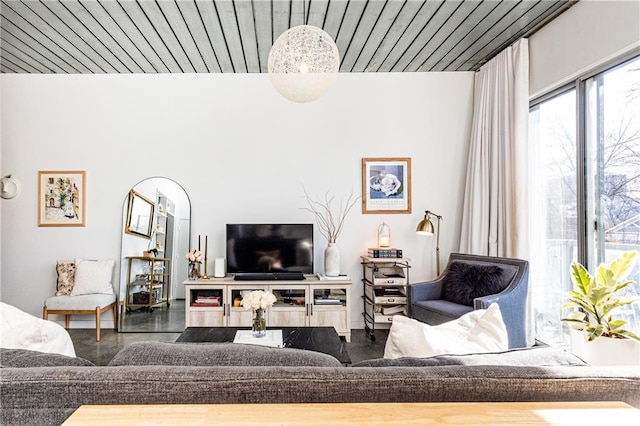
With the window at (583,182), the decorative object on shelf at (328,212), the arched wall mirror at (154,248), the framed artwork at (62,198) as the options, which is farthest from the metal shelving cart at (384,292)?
the framed artwork at (62,198)

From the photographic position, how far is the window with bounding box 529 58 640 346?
2.78 m

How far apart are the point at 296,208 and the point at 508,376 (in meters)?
3.70

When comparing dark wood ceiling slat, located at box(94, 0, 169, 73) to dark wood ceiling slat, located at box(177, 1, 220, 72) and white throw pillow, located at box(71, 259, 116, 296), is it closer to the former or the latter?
dark wood ceiling slat, located at box(177, 1, 220, 72)

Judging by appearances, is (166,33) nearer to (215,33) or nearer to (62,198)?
(215,33)

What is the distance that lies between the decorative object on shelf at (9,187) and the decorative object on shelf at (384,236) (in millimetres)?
4091

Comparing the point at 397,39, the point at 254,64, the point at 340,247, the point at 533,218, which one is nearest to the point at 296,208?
the point at 340,247

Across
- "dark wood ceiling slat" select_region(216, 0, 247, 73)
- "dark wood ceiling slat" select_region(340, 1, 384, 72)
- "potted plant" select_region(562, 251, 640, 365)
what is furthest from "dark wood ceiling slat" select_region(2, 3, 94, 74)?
"potted plant" select_region(562, 251, 640, 365)

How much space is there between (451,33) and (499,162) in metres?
1.33

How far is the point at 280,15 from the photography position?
3303mm

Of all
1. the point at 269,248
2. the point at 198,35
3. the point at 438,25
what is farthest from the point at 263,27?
the point at 269,248

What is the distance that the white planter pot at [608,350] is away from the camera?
5.36 feet

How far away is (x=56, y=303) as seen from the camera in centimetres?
415

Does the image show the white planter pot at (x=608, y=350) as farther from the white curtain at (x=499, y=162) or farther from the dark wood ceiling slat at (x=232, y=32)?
the dark wood ceiling slat at (x=232, y=32)

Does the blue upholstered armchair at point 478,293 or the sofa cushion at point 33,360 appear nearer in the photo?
the sofa cushion at point 33,360
